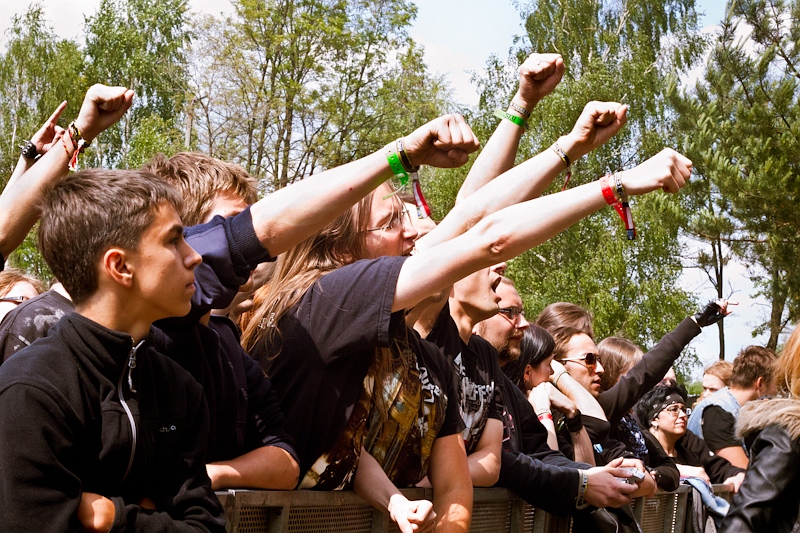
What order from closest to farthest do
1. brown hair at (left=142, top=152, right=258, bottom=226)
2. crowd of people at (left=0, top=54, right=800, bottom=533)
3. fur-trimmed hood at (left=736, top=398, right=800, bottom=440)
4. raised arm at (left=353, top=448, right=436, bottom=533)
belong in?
crowd of people at (left=0, top=54, right=800, bottom=533) < raised arm at (left=353, top=448, right=436, bottom=533) < brown hair at (left=142, top=152, right=258, bottom=226) < fur-trimmed hood at (left=736, top=398, right=800, bottom=440)

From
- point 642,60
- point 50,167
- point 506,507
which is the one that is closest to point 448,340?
point 506,507

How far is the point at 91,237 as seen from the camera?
230 cm

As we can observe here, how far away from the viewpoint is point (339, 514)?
10.5ft

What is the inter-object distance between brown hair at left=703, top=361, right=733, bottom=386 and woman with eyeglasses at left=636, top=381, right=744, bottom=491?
1.84m

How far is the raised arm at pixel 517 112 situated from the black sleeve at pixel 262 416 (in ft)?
3.81

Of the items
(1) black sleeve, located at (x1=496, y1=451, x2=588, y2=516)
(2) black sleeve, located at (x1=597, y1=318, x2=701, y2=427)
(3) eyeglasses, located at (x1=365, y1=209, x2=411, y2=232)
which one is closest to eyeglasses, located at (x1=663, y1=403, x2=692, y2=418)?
(2) black sleeve, located at (x1=597, y1=318, x2=701, y2=427)

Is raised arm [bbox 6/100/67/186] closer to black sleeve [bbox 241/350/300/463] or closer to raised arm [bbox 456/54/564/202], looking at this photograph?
black sleeve [bbox 241/350/300/463]

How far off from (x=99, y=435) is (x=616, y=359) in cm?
546

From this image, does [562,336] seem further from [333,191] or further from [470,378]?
[333,191]

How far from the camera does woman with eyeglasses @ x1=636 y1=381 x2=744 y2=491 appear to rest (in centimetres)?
712

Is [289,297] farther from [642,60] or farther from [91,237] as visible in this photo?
[642,60]

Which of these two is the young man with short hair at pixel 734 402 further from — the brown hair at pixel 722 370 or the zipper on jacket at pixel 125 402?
the zipper on jacket at pixel 125 402

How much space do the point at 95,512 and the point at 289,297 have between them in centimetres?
119

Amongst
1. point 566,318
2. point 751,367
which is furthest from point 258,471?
point 751,367
